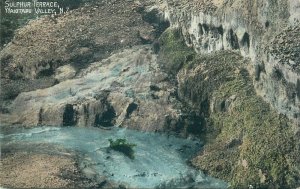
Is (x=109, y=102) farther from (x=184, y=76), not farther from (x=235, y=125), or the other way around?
(x=235, y=125)

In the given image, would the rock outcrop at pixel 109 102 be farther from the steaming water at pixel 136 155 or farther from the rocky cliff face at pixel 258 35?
the rocky cliff face at pixel 258 35

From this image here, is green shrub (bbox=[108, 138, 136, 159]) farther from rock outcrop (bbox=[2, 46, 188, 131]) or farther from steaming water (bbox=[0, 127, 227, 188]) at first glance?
rock outcrop (bbox=[2, 46, 188, 131])

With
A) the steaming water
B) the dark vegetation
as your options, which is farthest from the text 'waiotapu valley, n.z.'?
the steaming water

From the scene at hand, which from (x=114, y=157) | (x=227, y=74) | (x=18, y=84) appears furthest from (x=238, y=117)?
(x=18, y=84)

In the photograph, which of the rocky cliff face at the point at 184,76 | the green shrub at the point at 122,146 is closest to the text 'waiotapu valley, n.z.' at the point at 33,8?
the rocky cliff face at the point at 184,76

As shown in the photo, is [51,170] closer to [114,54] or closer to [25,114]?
[25,114]
